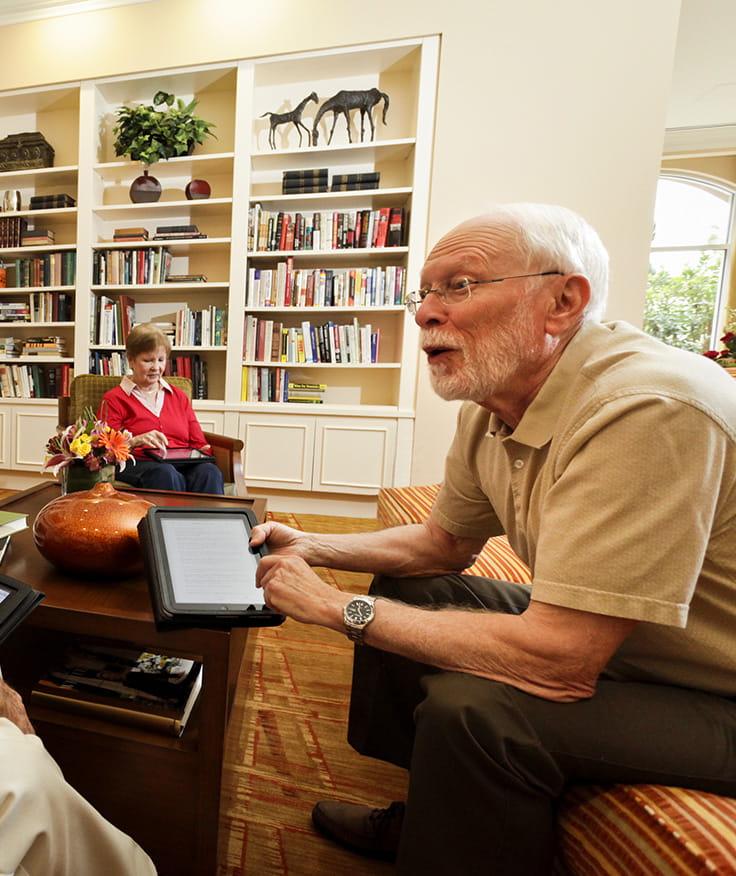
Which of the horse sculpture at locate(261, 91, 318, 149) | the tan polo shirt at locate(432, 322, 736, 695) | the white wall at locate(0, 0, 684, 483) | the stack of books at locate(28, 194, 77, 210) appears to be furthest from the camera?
the stack of books at locate(28, 194, 77, 210)

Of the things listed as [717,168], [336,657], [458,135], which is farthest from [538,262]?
[717,168]

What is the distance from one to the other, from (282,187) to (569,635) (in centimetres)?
347

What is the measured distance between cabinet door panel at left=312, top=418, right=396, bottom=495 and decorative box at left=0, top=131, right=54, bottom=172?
2912 millimetres

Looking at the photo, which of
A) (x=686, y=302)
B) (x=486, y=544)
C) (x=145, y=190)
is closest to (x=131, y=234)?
(x=145, y=190)

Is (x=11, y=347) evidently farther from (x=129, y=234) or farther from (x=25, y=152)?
(x=25, y=152)

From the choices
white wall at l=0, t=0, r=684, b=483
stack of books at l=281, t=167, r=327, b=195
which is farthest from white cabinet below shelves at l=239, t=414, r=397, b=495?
stack of books at l=281, t=167, r=327, b=195

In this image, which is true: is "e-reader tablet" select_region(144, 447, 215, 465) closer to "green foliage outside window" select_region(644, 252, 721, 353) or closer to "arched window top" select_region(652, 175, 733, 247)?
"green foliage outside window" select_region(644, 252, 721, 353)

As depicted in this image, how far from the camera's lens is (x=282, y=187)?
328 centimetres

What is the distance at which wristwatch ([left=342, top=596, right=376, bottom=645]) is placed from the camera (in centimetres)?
69

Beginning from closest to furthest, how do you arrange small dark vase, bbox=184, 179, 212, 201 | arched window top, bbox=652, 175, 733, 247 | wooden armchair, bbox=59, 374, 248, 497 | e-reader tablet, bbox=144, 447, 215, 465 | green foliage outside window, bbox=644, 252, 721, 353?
e-reader tablet, bbox=144, 447, 215, 465
wooden armchair, bbox=59, 374, 248, 497
small dark vase, bbox=184, 179, 212, 201
arched window top, bbox=652, 175, 733, 247
green foliage outside window, bbox=644, 252, 721, 353

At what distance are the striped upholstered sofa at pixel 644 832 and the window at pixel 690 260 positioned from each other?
568 centimetres

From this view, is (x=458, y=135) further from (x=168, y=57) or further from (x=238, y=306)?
(x=168, y=57)

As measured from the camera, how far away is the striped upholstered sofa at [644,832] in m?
0.46

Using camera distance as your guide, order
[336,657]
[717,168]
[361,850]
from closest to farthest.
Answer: [361,850], [336,657], [717,168]
